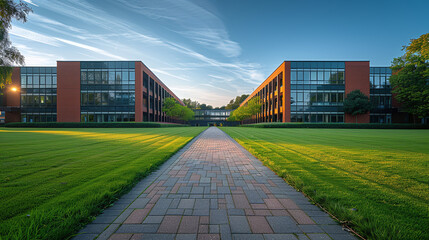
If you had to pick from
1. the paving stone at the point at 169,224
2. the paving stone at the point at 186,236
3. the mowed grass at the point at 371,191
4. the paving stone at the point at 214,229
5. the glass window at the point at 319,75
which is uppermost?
the glass window at the point at 319,75

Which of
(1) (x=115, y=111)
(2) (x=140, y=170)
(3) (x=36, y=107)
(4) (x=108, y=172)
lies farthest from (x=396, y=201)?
(3) (x=36, y=107)

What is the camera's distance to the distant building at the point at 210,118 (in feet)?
310

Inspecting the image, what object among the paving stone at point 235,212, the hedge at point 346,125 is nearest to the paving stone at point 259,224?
the paving stone at point 235,212

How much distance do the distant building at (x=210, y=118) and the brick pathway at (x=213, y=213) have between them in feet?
297

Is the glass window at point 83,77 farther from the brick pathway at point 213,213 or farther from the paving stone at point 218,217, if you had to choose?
the paving stone at point 218,217

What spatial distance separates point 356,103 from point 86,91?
59.9 meters

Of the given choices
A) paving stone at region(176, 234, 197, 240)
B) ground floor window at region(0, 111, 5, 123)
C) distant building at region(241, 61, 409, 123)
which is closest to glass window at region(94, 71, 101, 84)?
ground floor window at region(0, 111, 5, 123)

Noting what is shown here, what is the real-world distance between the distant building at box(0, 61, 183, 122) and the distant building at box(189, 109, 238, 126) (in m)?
56.0

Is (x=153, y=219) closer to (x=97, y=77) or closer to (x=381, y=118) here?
(x=97, y=77)

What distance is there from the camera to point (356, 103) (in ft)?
119

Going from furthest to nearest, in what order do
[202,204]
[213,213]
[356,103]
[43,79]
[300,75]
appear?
[43,79] → [300,75] → [356,103] → [202,204] → [213,213]

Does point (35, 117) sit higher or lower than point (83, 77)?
lower

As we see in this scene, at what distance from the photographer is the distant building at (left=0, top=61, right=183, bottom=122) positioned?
125ft

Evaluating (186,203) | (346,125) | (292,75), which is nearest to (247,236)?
(186,203)
